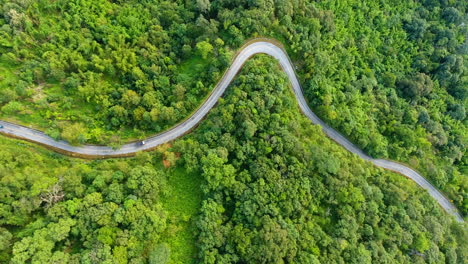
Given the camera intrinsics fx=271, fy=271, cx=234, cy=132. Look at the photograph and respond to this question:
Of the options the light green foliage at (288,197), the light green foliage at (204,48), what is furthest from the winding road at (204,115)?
the light green foliage at (204,48)

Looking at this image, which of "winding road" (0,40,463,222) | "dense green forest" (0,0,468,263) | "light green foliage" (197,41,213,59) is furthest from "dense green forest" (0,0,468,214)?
"winding road" (0,40,463,222)

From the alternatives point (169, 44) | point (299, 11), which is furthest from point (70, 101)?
point (299, 11)

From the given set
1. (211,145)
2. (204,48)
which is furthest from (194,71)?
(211,145)

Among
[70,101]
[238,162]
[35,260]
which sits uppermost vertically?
[70,101]

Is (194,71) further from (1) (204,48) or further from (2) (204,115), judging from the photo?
(2) (204,115)

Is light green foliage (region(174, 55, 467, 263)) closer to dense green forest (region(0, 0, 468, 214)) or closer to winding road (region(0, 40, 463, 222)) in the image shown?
winding road (region(0, 40, 463, 222))

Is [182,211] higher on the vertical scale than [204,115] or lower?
lower

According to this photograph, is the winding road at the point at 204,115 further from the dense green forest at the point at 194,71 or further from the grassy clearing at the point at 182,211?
the grassy clearing at the point at 182,211

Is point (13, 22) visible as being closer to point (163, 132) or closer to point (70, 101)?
point (70, 101)
